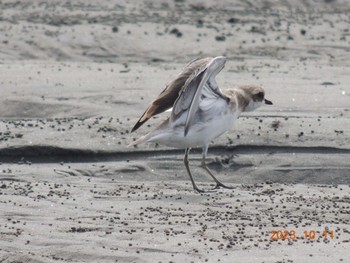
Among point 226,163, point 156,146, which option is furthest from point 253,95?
point 156,146

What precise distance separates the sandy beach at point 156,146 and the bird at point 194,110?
43 centimetres

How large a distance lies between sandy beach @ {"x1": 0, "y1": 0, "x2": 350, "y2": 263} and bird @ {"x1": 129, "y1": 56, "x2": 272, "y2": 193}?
0.43m

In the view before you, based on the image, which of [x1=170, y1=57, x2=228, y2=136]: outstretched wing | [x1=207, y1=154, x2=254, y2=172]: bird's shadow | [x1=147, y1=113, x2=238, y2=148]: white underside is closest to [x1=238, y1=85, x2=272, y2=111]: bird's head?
[x1=207, y1=154, x2=254, y2=172]: bird's shadow

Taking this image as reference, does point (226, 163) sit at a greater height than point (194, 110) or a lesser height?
lesser

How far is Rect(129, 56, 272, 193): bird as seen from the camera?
8.61 m

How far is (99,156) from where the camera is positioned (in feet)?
31.6

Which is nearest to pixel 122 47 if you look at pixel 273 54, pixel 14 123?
pixel 273 54

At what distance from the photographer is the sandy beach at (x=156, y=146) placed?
6676 mm

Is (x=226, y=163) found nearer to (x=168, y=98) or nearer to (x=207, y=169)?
(x=207, y=169)

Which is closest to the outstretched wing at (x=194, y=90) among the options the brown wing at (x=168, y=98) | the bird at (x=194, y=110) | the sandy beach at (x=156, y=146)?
the bird at (x=194, y=110)

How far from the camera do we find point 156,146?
9836 mm

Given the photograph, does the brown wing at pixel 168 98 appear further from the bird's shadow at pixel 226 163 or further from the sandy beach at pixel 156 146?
the bird's shadow at pixel 226 163

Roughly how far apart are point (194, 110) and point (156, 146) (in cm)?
129

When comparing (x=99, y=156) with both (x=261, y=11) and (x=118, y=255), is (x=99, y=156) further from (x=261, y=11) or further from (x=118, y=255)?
(x=261, y=11)
